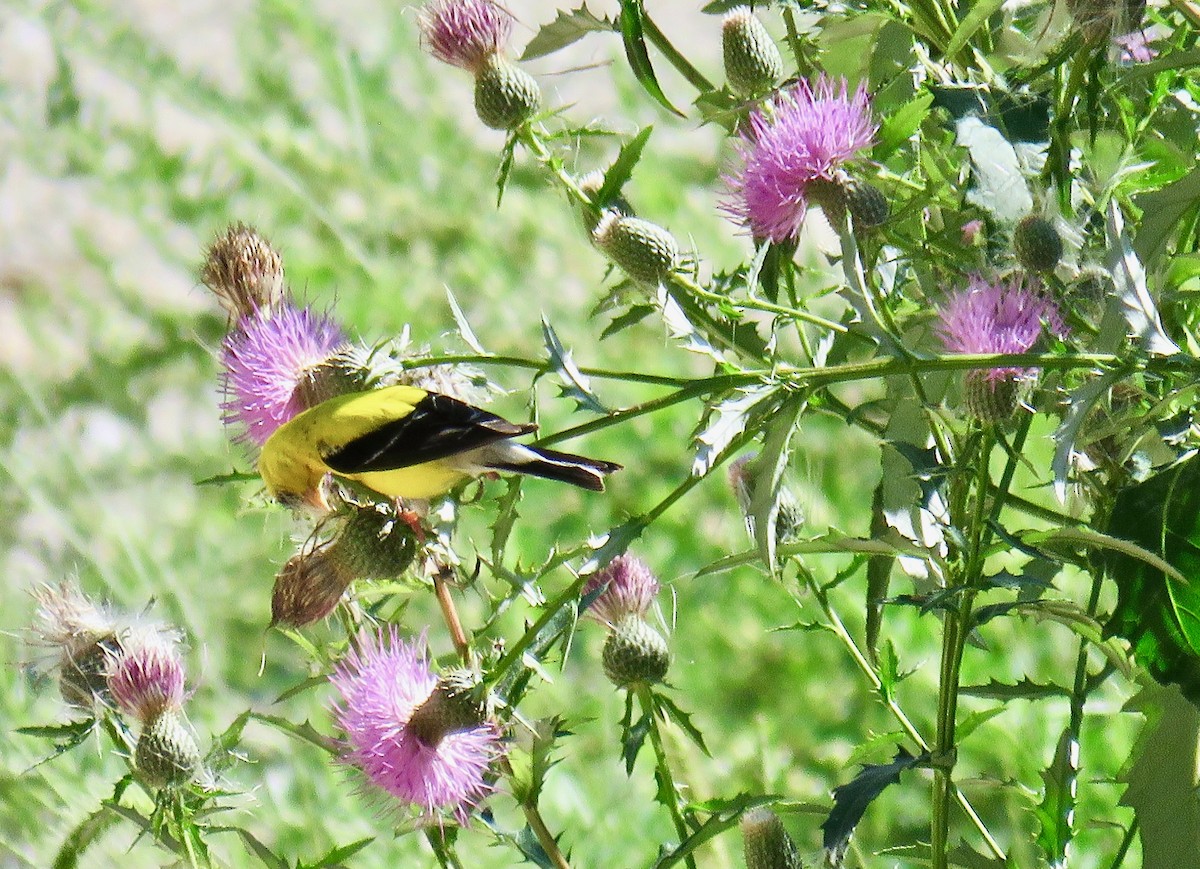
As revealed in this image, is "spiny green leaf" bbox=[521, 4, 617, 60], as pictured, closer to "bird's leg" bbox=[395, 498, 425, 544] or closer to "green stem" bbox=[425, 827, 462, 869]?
"bird's leg" bbox=[395, 498, 425, 544]

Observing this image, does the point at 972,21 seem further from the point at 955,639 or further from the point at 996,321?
the point at 955,639

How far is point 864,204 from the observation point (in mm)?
608

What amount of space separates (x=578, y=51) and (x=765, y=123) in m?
1.91

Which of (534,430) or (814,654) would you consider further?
(814,654)

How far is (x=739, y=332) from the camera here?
0.66 metres

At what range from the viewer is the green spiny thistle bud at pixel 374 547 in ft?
1.98

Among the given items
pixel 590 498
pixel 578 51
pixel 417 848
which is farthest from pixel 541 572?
pixel 578 51

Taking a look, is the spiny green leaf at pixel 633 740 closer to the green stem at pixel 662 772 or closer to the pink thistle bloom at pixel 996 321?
the green stem at pixel 662 772

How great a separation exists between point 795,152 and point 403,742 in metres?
0.29

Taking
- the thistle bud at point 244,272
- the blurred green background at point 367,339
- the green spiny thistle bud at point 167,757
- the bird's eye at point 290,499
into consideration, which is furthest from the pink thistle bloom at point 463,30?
the blurred green background at point 367,339

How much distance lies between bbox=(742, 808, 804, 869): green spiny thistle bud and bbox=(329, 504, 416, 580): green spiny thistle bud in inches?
7.6

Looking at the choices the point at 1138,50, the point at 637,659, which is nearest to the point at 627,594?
the point at 637,659

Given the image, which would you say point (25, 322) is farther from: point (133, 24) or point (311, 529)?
point (311, 529)

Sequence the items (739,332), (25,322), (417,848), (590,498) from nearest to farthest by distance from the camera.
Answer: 1. (739,332)
2. (417,848)
3. (590,498)
4. (25,322)
